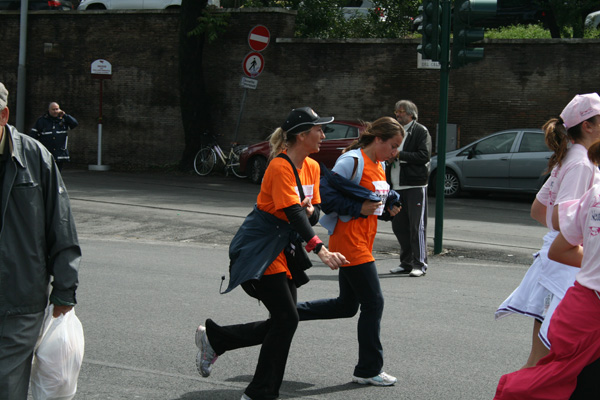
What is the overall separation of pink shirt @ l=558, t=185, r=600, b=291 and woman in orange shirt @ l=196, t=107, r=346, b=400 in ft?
4.96

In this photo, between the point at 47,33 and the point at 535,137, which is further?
the point at 47,33

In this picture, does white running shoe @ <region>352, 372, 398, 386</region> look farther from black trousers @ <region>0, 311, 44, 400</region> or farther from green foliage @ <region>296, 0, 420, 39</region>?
green foliage @ <region>296, 0, 420, 39</region>

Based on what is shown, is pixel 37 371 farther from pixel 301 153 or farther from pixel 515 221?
pixel 515 221

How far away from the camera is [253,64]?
21.7 metres

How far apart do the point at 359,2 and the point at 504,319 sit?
89.8ft

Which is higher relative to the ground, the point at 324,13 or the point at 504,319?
the point at 324,13

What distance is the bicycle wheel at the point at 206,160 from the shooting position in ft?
73.4

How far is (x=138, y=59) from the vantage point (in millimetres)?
24969

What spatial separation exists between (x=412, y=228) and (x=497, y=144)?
930 centimetres

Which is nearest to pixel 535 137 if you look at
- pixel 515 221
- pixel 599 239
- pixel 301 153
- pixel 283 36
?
pixel 515 221

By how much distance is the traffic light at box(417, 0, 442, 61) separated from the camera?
35.4 feet

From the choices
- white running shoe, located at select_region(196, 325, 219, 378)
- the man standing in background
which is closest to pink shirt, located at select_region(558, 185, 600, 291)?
white running shoe, located at select_region(196, 325, 219, 378)

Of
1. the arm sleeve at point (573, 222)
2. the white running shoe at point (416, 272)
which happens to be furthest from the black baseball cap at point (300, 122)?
the white running shoe at point (416, 272)

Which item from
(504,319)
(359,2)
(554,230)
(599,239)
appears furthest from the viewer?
(359,2)
